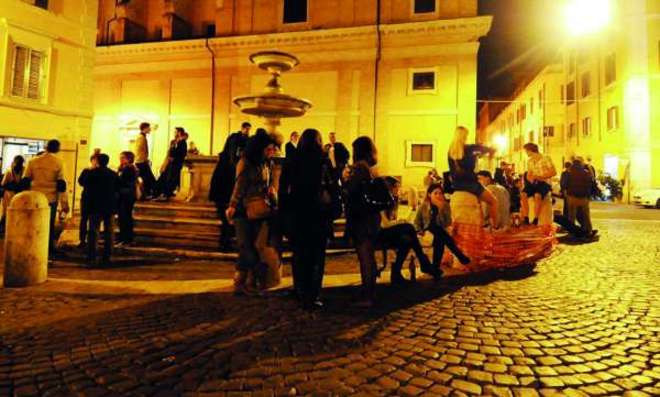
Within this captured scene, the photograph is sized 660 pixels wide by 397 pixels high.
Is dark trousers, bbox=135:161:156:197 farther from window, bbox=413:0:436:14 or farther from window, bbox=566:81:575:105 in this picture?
window, bbox=566:81:575:105

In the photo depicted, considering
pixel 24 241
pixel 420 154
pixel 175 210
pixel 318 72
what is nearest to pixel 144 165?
pixel 175 210

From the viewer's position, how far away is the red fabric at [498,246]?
666 centimetres

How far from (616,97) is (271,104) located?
27.5 meters

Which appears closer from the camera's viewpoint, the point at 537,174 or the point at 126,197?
the point at 126,197

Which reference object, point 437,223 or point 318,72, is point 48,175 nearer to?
point 437,223

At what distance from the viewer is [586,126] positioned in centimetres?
3412

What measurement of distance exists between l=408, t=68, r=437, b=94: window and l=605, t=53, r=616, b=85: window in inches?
596

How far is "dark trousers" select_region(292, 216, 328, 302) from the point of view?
15.3ft

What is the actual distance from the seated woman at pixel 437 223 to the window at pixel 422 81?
16842 millimetres

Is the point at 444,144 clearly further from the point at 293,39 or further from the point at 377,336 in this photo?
the point at 377,336

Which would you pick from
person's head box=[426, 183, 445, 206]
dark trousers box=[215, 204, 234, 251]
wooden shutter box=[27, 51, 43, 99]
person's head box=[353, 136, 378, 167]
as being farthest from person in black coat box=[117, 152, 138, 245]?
wooden shutter box=[27, 51, 43, 99]

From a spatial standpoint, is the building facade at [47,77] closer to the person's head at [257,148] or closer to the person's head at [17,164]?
the person's head at [17,164]

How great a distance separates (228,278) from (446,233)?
321 cm

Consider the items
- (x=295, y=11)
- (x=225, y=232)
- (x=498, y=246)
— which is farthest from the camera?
(x=295, y=11)
